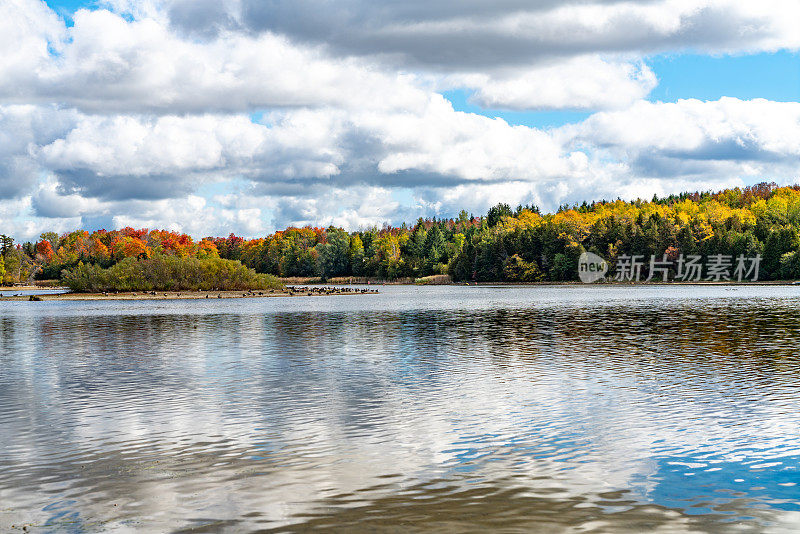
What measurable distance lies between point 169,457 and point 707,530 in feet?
38.8

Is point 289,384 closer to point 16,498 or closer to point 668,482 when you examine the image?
point 16,498

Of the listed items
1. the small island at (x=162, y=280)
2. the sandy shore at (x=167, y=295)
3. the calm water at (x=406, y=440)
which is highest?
the small island at (x=162, y=280)

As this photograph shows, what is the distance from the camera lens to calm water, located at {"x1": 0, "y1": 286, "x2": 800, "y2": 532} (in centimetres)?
1360

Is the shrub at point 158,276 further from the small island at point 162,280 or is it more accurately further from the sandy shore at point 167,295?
the sandy shore at point 167,295

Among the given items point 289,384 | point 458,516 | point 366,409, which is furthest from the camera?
point 289,384

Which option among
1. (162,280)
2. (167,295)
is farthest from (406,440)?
(162,280)

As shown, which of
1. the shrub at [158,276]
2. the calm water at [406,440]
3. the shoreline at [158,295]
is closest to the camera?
the calm water at [406,440]

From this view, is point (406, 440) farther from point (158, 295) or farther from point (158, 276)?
point (158, 276)

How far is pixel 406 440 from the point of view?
1934 centimetres

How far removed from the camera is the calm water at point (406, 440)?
44.6ft

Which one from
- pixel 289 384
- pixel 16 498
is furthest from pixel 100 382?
pixel 16 498

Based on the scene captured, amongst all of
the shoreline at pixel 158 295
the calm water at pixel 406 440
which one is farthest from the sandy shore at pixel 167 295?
the calm water at pixel 406 440

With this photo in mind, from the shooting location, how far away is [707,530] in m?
12.4

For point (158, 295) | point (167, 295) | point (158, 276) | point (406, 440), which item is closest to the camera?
point (406, 440)
